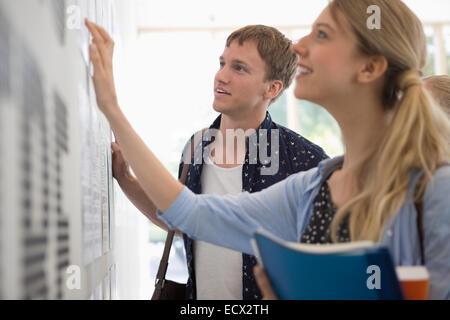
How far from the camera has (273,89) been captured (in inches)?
72.9

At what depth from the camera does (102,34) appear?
3.65ft

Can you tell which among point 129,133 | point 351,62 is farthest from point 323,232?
point 129,133

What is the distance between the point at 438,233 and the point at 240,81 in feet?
3.35

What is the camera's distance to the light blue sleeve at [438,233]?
0.88 meters

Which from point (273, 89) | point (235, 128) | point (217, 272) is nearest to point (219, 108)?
point (235, 128)

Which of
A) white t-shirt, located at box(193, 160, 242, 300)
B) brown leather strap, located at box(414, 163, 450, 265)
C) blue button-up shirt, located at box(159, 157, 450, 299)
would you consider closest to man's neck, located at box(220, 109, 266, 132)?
white t-shirt, located at box(193, 160, 242, 300)

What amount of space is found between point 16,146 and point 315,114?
5335 mm

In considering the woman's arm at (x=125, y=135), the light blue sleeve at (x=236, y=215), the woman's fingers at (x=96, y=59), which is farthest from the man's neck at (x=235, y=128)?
the woman's fingers at (x=96, y=59)

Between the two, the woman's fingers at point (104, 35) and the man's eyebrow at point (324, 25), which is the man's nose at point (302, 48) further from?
the woman's fingers at point (104, 35)

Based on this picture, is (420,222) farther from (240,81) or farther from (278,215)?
(240,81)

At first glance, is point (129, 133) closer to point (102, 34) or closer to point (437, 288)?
point (102, 34)

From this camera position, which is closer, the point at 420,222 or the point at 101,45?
the point at 420,222

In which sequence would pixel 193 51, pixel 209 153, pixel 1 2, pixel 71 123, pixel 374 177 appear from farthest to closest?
1. pixel 193 51
2. pixel 209 153
3. pixel 374 177
4. pixel 71 123
5. pixel 1 2

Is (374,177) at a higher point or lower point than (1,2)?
lower
